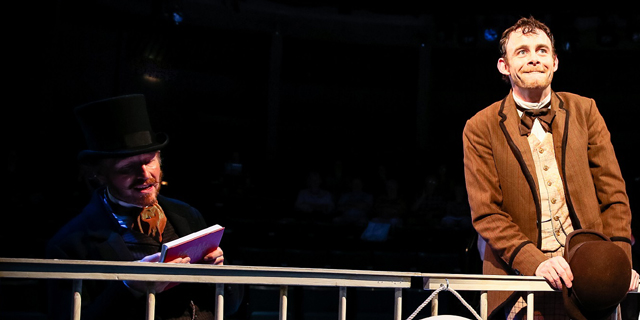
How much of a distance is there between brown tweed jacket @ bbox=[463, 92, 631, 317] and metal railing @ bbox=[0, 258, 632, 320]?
0.86 feet

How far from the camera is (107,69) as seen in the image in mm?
10344

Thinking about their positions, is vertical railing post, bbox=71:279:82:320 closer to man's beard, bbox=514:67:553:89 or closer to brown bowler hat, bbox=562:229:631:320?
brown bowler hat, bbox=562:229:631:320

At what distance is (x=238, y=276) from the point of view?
5.14ft

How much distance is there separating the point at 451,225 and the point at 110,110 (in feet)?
17.1

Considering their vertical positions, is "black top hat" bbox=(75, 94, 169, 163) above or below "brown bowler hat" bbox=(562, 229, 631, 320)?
above

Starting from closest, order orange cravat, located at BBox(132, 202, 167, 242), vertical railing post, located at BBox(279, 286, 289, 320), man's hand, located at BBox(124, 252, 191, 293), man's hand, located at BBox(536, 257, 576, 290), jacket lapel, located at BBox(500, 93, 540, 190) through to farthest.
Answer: vertical railing post, located at BBox(279, 286, 289, 320) < man's hand, located at BBox(536, 257, 576, 290) < man's hand, located at BBox(124, 252, 191, 293) < jacket lapel, located at BBox(500, 93, 540, 190) < orange cravat, located at BBox(132, 202, 167, 242)

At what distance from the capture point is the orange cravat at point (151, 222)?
7.07 feet

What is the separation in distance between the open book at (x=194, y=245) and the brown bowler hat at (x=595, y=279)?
1.04 m

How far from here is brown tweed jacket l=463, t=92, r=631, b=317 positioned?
6.27 feet

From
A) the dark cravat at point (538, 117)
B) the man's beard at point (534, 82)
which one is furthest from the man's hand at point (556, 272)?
the man's beard at point (534, 82)

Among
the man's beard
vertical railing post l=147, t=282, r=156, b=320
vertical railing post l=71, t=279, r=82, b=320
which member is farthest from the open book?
the man's beard

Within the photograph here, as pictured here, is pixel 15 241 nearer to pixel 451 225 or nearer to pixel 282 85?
pixel 451 225

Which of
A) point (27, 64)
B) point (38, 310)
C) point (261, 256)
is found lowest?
point (38, 310)

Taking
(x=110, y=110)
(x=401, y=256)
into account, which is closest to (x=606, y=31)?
(x=401, y=256)
